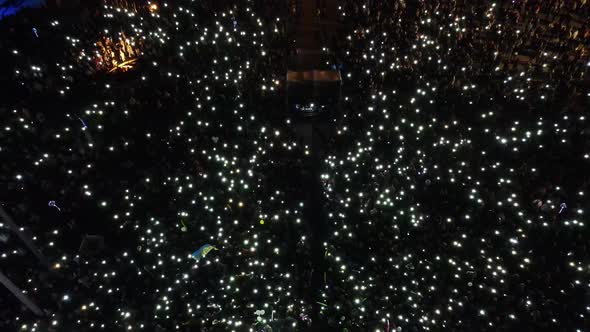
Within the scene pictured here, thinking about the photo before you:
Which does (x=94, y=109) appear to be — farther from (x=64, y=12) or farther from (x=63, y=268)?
(x=64, y=12)

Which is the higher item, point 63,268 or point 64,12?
point 64,12

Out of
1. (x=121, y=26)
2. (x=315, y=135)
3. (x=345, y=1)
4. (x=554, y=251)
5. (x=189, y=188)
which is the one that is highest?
(x=345, y=1)

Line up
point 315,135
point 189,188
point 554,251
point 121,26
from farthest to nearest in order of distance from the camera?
1. point 121,26
2. point 315,135
3. point 189,188
4. point 554,251

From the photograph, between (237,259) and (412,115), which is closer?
(237,259)

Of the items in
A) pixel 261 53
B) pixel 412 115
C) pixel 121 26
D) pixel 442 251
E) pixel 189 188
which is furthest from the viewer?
pixel 121 26

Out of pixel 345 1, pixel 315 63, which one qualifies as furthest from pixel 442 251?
pixel 345 1

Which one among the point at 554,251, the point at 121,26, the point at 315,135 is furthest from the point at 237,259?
the point at 121,26
